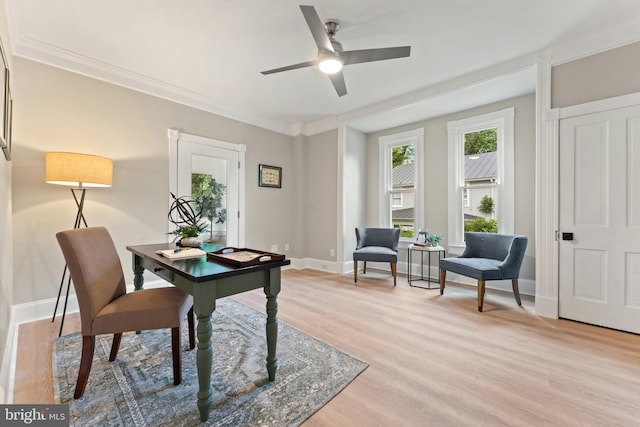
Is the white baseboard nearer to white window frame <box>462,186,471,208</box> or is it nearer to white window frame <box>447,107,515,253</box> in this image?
white window frame <box>447,107,515,253</box>

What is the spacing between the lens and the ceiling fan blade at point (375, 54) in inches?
83.5

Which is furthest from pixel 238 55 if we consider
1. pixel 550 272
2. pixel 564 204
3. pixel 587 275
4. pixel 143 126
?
pixel 587 275

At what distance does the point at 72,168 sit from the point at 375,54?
2802 mm

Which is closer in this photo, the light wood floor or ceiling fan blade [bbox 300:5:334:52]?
the light wood floor

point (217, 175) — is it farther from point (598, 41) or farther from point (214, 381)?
point (598, 41)

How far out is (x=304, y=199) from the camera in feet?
16.8

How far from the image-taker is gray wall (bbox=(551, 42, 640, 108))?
2344 millimetres

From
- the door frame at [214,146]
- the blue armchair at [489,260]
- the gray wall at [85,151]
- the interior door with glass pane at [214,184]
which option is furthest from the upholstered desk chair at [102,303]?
the blue armchair at [489,260]

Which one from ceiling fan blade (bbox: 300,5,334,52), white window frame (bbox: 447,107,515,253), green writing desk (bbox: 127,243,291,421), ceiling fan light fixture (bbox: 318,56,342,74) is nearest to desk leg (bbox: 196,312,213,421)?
green writing desk (bbox: 127,243,291,421)

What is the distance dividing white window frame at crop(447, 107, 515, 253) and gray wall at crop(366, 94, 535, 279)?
70 mm

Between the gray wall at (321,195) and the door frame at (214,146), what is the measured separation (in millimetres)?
1262

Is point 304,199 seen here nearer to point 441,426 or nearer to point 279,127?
point 279,127

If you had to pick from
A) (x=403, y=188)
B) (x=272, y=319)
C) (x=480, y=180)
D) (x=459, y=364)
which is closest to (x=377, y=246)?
(x=403, y=188)

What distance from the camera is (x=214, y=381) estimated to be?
5.42 ft
